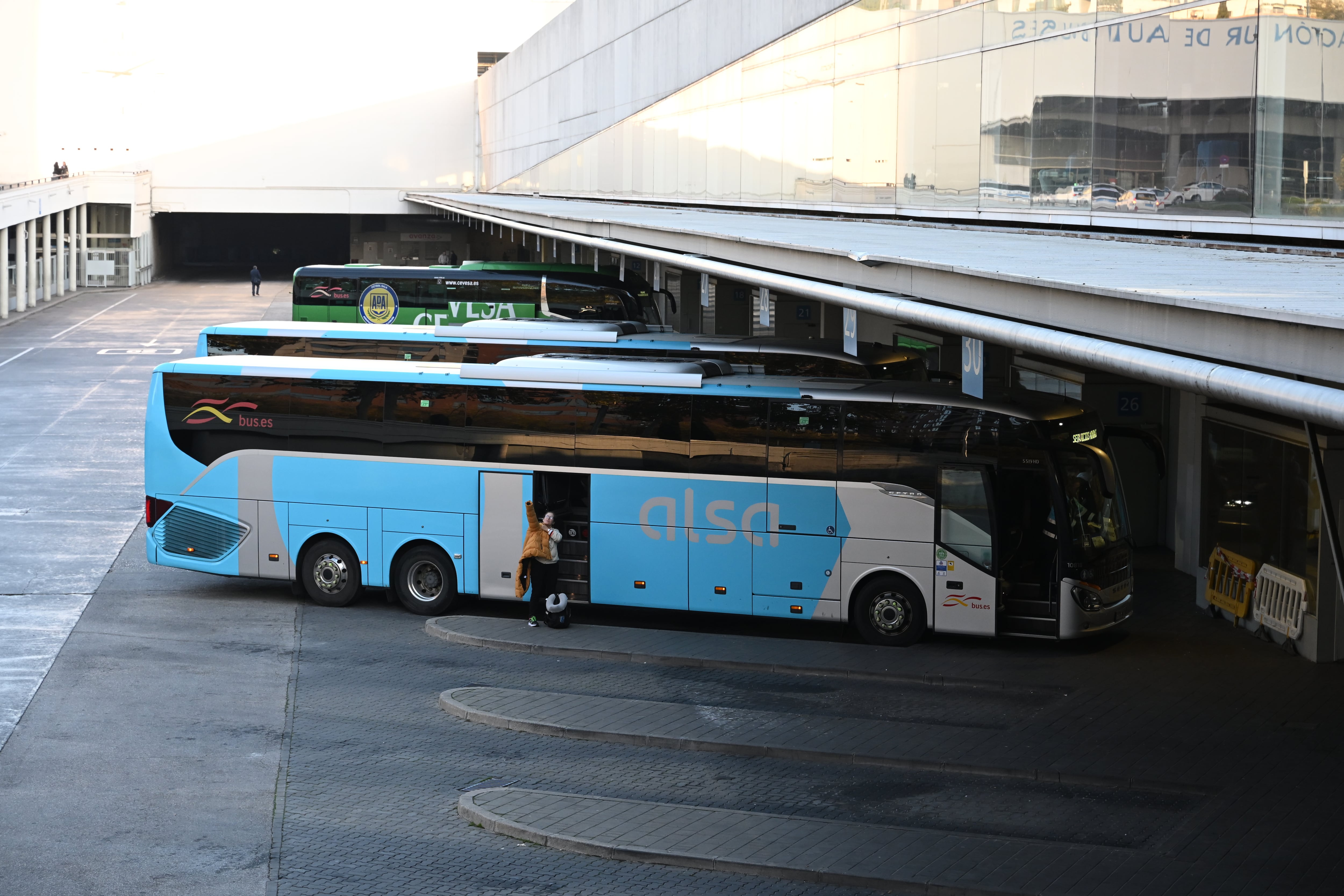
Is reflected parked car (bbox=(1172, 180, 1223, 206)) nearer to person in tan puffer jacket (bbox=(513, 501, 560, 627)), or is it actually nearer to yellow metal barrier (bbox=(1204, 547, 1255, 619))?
yellow metal barrier (bbox=(1204, 547, 1255, 619))

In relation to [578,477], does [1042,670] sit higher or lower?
lower

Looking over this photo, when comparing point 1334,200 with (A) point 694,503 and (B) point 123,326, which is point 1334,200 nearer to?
(A) point 694,503

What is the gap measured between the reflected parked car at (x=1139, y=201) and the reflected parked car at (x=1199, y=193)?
1.08 feet

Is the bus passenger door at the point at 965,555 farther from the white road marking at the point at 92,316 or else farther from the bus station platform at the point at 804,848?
the white road marking at the point at 92,316

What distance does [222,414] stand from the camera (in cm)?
1623

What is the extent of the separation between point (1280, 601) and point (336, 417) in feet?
32.6

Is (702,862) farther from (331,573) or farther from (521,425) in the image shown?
(331,573)

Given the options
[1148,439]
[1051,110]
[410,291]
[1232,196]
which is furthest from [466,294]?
[1232,196]

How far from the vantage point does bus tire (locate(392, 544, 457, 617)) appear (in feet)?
51.7

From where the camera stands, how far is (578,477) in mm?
15266

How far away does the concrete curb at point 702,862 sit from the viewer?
8562mm

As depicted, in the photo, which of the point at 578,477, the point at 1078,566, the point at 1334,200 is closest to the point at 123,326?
the point at 578,477

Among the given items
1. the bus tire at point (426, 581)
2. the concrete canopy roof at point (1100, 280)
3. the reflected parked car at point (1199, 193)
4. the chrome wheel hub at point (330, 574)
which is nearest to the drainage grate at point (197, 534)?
the chrome wheel hub at point (330, 574)

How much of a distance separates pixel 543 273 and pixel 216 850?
75.6ft
